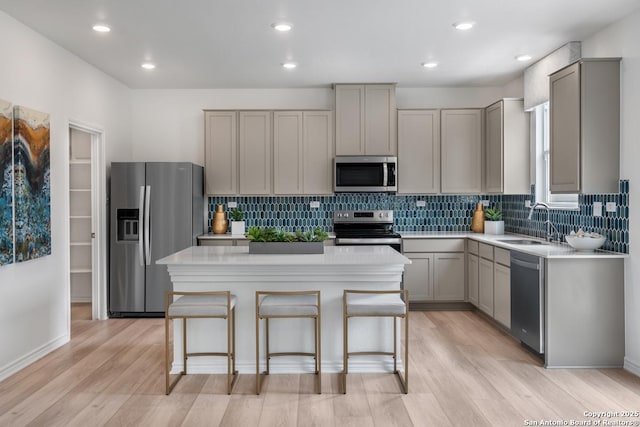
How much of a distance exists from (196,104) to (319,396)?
4264 mm

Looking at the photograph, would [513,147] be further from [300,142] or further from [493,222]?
[300,142]

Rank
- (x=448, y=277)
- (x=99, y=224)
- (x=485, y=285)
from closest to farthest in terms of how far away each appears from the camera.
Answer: (x=485, y=285), (x=99, y=224), (x=448, y=277)

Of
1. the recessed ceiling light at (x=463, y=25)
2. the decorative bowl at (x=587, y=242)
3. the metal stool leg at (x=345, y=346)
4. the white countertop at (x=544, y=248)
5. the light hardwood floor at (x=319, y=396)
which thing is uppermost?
the recessed ceiling light at (x=463, y=25)

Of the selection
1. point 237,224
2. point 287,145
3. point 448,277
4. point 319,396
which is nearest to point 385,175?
point 287,145

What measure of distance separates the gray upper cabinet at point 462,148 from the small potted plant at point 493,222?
33 centimetres

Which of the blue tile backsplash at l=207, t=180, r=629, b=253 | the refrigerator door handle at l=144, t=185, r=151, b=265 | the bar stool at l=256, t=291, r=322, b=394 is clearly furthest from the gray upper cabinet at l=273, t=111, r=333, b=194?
the bar stool at l=256, t=291, r=322, b=394

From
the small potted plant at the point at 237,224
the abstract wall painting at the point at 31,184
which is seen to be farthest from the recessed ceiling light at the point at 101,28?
the small potted plant at the point at 237,224

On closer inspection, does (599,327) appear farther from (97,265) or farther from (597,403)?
(97,265)

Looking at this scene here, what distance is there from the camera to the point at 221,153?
6.15 m

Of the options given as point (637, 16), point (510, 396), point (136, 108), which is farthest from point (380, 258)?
point (136, 108)

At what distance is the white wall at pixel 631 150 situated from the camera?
12.4 ft

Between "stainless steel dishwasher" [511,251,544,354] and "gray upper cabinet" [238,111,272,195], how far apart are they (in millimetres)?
3011

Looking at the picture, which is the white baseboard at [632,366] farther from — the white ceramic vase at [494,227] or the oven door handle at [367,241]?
the oven door handle at [367,241]

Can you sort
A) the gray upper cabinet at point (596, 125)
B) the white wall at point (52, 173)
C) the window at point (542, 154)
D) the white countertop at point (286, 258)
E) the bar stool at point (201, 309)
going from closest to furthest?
1. the bar stool at point (201, 309)
2. the white countertop at point (286, 258)
3. the white wall at point (52, 173)
4. the gray upper cabinet at point (596, 125)
5. the window at point (542, 154)
